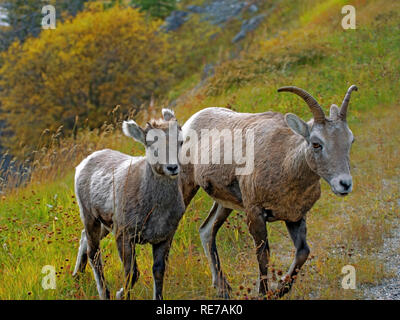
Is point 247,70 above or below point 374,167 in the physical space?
above

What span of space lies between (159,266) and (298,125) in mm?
1945

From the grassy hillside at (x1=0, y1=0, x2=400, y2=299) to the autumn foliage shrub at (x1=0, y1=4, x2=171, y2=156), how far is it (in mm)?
9682

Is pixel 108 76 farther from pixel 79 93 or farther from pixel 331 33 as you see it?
pixel 331 33

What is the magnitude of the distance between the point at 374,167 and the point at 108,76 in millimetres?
17729

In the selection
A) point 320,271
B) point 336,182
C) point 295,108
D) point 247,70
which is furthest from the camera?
point 247,70

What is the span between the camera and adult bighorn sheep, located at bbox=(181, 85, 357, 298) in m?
4.75

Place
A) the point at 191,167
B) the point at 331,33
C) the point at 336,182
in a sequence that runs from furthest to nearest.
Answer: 1. the point at 331,33
2. the point at 191,167
3. the point at 336,182

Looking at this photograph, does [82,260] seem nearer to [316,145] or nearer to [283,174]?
[283,174]

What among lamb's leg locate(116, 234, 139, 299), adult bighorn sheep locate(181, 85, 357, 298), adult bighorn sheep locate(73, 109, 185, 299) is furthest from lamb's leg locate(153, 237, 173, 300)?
adult bighorn sheep locate(181, 85, 357, 298)

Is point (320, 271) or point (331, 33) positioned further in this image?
point (331, 33)

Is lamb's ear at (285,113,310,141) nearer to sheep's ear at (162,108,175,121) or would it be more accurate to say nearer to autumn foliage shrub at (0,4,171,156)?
sheep's ear at (162,108,175,121)

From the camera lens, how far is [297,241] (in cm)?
529

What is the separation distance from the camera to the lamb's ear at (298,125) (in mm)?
4879
